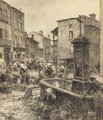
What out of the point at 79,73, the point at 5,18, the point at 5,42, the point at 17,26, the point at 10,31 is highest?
the point at 5,18

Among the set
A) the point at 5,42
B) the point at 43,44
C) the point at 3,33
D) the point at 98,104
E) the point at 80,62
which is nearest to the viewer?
the point at 98,104

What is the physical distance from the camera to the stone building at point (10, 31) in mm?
14516

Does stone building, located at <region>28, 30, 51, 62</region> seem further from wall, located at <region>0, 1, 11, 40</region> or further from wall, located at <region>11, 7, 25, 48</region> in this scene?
wall, located at <region>0, 1, 11, 40</region>

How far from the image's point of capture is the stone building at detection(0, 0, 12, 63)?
47.0 ft

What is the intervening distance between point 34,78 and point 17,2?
3.30m

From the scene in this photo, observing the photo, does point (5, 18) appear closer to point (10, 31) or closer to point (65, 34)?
point (10, 31)

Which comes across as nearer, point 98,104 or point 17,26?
point 98,104

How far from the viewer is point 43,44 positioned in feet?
82.7

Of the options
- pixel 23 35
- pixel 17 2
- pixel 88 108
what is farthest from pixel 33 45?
pixel 88 108

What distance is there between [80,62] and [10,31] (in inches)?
426

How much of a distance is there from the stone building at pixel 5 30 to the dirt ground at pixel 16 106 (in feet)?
23.6

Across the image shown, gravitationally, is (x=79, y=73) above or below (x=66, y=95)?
above

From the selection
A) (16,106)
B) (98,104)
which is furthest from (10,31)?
(98,104)

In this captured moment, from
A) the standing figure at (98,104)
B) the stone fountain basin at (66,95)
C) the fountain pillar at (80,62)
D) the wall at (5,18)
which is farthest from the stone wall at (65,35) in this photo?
A: the standing figure at (98,104)
